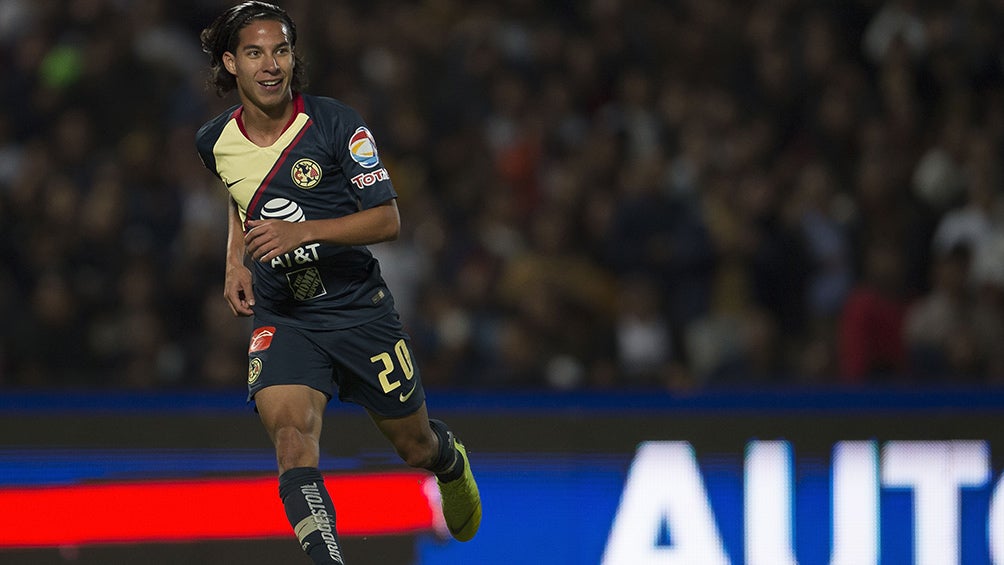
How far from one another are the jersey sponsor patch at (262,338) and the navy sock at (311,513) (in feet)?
1.61

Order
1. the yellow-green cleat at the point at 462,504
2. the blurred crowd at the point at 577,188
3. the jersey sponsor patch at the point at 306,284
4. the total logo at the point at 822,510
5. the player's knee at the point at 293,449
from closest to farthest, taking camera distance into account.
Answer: the player's knee at the point at 293,449 → the jersey sponsor patch at the point at 306,284 → the yellow-green cleat at the point at 462,504 → the total logo at the point at 822,510 → the blurred crowd at the point at 577,188

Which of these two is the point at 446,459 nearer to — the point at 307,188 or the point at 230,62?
the point at 307,188

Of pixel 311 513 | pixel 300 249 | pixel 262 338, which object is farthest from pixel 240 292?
pixel 311 513

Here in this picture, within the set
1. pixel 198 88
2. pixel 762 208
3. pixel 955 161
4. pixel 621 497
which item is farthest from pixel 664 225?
pixel 198 88

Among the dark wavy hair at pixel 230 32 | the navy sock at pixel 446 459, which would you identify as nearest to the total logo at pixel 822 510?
the navy sock at pixel 446 459

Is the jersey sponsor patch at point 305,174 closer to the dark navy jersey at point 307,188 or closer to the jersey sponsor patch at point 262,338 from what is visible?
the dark navy jersey at point 307,188

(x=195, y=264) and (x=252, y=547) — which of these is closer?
(x=252, y=547)

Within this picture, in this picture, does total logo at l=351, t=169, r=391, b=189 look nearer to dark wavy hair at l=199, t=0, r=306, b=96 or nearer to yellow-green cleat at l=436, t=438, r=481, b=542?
dark wavy hair at l=199, t=0, r=306, b=96

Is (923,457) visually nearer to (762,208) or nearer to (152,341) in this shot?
(762,208)

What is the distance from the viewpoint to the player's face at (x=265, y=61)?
Result: 487 cm

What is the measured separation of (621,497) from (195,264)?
3.31 metres

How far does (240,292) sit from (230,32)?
0.89 meters

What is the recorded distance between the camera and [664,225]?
29.2 feet

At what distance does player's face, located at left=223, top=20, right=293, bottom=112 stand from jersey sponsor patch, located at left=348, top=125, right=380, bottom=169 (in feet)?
0.92
